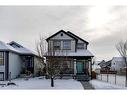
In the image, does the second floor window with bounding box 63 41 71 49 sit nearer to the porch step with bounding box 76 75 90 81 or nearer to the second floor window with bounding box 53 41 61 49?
the second floor window with bounding box 53 41 61 49

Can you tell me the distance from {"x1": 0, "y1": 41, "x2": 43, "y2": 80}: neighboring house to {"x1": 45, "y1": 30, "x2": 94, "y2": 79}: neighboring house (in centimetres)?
327

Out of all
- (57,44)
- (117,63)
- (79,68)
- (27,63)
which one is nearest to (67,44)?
(57,44)

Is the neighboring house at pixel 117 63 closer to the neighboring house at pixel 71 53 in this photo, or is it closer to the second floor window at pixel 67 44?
the neighboring house at pixel 71 53

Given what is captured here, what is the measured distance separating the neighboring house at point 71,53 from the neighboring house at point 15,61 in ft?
10.7

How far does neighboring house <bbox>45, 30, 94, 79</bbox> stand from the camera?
2639cm

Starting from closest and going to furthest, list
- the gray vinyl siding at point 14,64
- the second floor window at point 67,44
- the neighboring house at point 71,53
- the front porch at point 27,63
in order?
the gray vinyl siding at point 14,64, the neighboring house at point 71,53, the second floor window at point 67,44, the front porch at point 27,63

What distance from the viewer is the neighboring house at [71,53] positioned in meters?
26.4

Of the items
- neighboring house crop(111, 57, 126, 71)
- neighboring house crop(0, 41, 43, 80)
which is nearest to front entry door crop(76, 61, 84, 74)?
neighboring house crop(0, 41, 43, 80)

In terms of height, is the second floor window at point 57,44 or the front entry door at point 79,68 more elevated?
the second floor window at point 57,44

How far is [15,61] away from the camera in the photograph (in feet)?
87.2

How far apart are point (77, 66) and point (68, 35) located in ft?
10.4

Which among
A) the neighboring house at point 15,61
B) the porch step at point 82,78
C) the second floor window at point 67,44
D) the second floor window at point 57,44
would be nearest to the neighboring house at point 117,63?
the neighboring house at point 15,61

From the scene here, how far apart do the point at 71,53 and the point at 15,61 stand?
5419 millimetres
